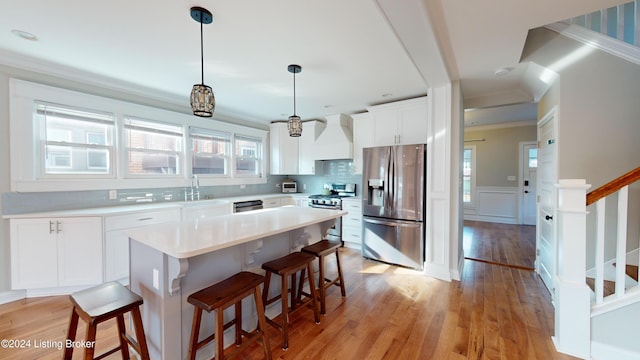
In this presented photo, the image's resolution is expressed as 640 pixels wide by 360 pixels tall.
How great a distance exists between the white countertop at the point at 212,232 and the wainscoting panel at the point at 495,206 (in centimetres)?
583

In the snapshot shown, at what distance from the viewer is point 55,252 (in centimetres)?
263

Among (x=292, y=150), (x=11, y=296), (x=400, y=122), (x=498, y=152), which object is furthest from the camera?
(x=498, y=152)

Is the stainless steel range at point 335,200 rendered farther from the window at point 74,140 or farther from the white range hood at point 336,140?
the window at point 74,140

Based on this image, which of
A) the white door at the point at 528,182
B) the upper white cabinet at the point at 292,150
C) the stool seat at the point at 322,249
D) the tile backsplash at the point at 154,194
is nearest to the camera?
the stool seat at the point at 322,249

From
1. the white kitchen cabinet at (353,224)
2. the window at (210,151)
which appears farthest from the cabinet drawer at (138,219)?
the white kitchen cabinet at (353,224)

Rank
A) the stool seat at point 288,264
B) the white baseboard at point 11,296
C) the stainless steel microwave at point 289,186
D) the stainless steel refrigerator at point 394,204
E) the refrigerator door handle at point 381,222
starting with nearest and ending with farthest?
the stool seat at point 288,264 → the white baseboard at point 11,296 → the stainless steel refrigerator at point 394,204 → the refrigerator door handle at point 381,222 → the stainless steel microwave at point 289,186

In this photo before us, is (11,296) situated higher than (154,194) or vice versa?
(154,194)

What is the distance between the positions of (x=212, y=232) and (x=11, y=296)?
2656 mm

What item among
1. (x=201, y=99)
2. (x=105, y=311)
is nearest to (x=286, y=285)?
(x=105, y=311)

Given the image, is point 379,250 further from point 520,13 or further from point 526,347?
point 520,13

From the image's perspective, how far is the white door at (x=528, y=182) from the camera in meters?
5.93

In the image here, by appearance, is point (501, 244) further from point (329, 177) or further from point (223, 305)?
point (223, 305)

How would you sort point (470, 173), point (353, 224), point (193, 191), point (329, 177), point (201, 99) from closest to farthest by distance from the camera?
Answer: point (201, 99) < point (193, 191) < point (353, 224) < point (329, 177) < point (470, 173)

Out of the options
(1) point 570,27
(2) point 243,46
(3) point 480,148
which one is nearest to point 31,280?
(2) point 243,46
